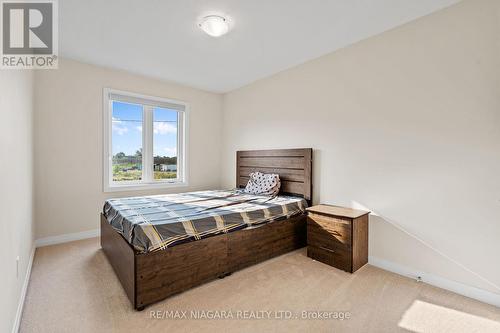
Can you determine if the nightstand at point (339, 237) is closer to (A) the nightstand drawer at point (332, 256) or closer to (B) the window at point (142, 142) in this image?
(A) the nightstand drawer at point (332, 256)

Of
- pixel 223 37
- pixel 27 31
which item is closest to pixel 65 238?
pixel 27 31

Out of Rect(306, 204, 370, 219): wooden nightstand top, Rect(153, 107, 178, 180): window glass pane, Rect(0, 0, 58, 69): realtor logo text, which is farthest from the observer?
Rect(153, 107, 178, 180): window glass pane

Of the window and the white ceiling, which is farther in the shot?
the window

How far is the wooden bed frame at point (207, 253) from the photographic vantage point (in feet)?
6.07

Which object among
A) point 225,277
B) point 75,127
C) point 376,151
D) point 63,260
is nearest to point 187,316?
point 225,277

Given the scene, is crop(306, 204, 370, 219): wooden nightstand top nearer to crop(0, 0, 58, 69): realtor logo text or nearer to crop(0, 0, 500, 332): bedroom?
crop(0, 0, 500, 332): bedroom

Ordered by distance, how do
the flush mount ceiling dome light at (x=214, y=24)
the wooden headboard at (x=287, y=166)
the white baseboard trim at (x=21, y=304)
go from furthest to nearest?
the wooden headboard at (x=287, y=166) < the flush mount ceiling dome light at (x=214, y=24) < the white baseboard trim at (x=21, y=304)

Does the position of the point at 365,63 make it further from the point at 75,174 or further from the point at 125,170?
the point at 75,174

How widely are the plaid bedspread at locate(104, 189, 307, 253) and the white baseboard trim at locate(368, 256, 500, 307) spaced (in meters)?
1.07

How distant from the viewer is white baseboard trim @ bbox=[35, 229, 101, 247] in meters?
3.12

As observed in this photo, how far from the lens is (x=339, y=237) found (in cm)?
250

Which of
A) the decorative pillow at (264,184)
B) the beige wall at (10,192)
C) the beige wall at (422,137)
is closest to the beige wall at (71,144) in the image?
the beige wall at (10,192)

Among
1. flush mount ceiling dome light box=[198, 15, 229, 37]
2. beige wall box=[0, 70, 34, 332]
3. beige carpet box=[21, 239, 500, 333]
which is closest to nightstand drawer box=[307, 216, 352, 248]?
beige carpet box=[21, 239, 500, 333]

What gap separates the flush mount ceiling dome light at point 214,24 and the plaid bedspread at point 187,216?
1.83m
